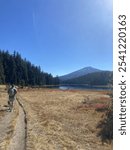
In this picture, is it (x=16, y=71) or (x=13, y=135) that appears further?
(x=16, y=71)

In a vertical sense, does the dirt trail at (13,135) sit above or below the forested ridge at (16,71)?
below

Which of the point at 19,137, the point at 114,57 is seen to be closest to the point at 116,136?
the point at 114,57

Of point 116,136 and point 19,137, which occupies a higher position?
point 116,136

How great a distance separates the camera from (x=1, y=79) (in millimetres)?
121875

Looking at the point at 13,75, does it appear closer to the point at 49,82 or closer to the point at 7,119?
the point at 49,82

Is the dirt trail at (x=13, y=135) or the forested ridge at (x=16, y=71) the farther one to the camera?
the forested ridge at (x=16, y=71)

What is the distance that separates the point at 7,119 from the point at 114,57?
17774 millimetres

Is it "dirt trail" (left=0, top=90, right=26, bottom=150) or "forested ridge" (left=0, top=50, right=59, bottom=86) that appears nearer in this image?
"dirt trail" (left=0, top=90, right=26, bottom=150)

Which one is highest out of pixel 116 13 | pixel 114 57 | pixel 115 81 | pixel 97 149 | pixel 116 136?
pixel 116 13

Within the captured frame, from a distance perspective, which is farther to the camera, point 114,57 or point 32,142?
point 32,142

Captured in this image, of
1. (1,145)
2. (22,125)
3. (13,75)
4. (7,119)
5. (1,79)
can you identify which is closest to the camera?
(1,145)

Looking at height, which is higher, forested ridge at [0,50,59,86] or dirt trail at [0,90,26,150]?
forested ridge at [0,50,59,86]

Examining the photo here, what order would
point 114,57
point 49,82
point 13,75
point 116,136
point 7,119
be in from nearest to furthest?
point 114,57 → point 116,136 → point 7,119 → point 13,75 → point 49,82

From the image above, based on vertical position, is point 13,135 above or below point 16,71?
below
